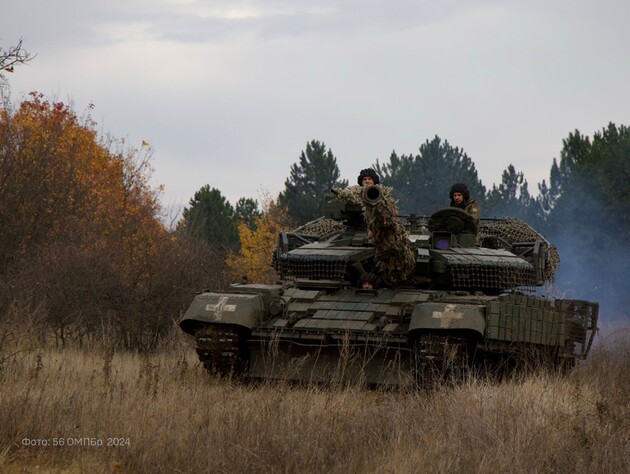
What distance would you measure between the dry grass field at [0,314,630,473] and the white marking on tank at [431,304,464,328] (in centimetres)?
65

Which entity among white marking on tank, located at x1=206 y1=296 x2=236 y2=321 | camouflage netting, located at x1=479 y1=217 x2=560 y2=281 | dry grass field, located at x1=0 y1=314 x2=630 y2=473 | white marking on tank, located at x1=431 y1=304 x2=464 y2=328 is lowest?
dry grass field, located at x1=0 y1=314 x2=630 y2=473

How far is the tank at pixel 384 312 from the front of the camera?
39.1ft

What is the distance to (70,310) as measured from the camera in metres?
17.9

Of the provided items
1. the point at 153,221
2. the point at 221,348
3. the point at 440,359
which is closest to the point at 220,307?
the point at 221,348

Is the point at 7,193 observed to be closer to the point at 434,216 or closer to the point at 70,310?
the point at 70,310

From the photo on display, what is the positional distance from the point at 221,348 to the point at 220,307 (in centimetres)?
46

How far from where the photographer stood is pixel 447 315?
38.6ft

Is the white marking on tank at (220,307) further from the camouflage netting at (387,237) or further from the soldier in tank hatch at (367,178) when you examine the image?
the soldier in tank hatch at (367,178)

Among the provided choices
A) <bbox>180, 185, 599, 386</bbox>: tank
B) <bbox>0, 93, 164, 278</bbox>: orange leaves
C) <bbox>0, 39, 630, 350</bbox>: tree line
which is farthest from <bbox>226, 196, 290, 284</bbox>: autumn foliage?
<bbox>180, 185, 599, 386</bbox>: tank

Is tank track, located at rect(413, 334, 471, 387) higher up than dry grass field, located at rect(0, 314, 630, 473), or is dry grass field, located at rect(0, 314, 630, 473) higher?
tank track, located at rect(413, 334, 471, 387)

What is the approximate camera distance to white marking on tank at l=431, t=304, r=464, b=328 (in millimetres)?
11695

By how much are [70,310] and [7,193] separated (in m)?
4.09

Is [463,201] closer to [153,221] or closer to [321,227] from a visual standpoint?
[321,227]

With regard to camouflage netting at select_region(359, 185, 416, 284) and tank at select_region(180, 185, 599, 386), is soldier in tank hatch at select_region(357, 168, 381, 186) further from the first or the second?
camouflage netting at select_region(359, 185, 416, 284)
